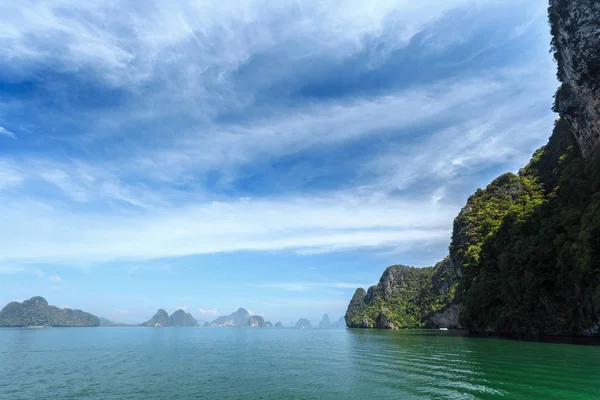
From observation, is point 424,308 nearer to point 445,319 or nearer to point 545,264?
point 445,319

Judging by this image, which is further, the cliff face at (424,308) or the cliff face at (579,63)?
the cliff face at (424,308)

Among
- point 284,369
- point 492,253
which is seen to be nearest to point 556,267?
point 492,253

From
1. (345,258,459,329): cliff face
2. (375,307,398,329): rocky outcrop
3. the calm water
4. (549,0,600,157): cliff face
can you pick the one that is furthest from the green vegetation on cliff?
(375,307,398,329): rocky outcrop

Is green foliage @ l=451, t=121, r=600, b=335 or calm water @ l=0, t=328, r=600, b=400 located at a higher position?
green foliage @ l=451, t=121, r=600, b=335

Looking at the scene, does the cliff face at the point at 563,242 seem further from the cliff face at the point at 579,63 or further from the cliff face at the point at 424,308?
the cliff face at the point at 424,308

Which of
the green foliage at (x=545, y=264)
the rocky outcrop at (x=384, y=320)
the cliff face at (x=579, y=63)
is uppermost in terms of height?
the cliff face at (x=579, y=63)

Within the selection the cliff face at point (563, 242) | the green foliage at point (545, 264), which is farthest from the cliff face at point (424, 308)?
the cliff face at point (563, 242)

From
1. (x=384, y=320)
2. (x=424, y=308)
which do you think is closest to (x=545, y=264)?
→ (x=424, y=308)

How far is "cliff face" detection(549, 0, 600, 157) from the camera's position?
146 feet

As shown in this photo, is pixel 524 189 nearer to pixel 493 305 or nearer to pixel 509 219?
pixel 509 219

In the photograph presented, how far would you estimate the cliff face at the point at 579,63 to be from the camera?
44.4 meters

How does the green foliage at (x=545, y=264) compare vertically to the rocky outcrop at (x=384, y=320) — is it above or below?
above

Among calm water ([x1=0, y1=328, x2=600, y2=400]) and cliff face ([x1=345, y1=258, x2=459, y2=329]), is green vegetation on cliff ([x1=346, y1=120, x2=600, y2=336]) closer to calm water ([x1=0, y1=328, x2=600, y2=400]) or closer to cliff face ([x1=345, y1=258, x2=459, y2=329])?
calm water ([x1=0, y1=328, x2=600, y2=400])

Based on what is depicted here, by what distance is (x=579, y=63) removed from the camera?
152 ft
